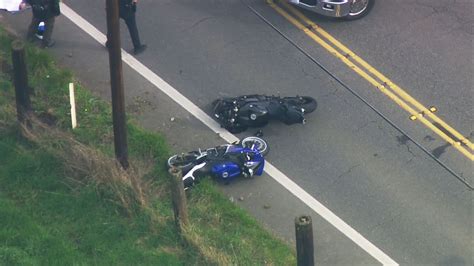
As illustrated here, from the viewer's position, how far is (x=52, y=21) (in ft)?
43.8

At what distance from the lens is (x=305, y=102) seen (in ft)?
41.8

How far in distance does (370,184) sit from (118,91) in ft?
11.6

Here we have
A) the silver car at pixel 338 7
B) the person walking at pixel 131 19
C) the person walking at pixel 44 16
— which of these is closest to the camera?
the person walking at pixel 131 19

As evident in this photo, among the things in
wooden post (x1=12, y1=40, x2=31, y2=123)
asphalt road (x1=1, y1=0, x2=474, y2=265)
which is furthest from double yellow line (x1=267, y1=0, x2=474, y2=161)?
wooden post (x1=12, y1=40, x2=31, y2=123)

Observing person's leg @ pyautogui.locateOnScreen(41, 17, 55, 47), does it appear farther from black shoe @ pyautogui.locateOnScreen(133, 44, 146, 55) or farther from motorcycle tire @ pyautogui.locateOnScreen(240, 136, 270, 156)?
motorcycle tire @ pyautogui.locateOnScreen(240, 136, 270, 156)

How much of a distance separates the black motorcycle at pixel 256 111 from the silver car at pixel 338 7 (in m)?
2.17

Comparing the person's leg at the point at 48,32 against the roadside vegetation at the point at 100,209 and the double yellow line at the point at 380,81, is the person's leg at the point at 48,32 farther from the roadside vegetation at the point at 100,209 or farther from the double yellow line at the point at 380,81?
the double yellow line at the point at 380,81

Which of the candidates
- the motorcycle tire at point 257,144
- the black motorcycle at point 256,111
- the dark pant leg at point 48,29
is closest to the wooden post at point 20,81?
the dark pant leg at point 48,29

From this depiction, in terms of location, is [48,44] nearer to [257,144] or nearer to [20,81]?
[20,81]

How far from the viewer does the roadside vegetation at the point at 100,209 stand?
10.2 meters

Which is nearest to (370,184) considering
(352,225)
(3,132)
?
(352,225)

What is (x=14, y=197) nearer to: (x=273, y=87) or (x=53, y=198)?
(x=53, y=198)

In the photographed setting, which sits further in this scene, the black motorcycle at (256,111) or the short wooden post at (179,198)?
the black motorcycle at (256,111)

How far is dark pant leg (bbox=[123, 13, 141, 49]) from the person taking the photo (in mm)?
13102
